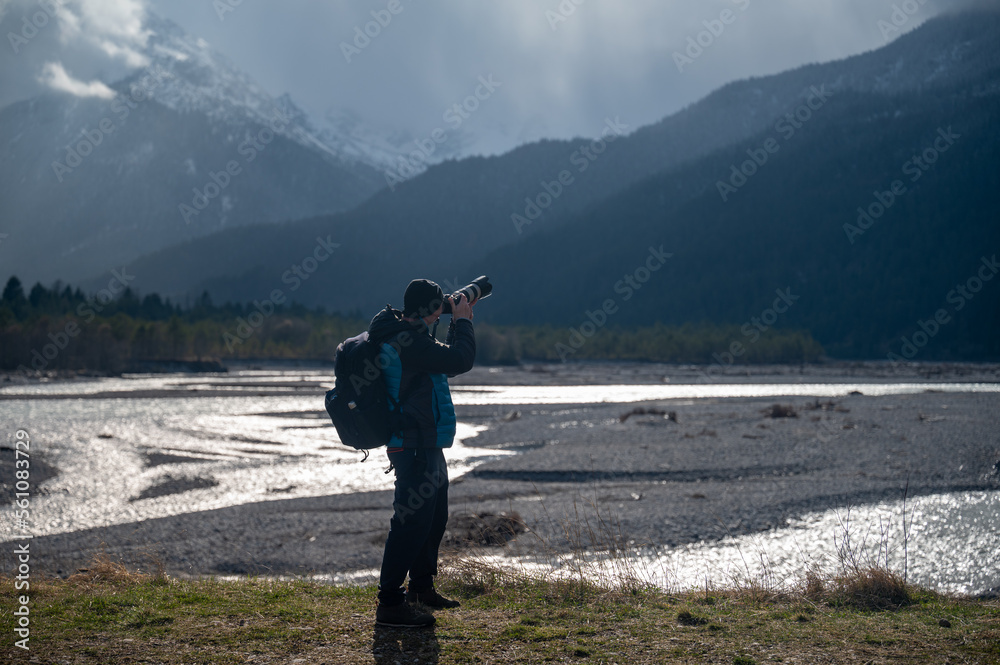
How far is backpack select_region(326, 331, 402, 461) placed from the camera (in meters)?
4.89

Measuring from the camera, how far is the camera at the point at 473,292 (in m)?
5.46

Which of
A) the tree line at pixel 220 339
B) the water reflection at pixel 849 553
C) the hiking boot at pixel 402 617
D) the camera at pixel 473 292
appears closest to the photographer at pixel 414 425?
the hiking boot at pixel 402 617

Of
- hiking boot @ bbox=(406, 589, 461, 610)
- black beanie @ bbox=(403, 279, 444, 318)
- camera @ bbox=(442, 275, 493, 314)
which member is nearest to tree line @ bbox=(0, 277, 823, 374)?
camera @ bbox=(442, 275, 493, 314)

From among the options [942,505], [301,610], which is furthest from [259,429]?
[301,610]

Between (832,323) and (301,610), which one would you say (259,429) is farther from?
(832,323)

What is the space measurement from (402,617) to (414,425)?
51.1 inches

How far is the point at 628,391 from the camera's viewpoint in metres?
63.5

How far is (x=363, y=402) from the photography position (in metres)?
4.92

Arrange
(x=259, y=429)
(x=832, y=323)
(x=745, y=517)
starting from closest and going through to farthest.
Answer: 1. (x=745, y=517)
2. (x=259, y=429)
3. (x=832, y=323)

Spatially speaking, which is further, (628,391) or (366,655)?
(628,391)

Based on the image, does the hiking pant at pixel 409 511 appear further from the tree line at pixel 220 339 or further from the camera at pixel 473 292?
the tree line at pixel 220 339

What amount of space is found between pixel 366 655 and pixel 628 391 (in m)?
60.5

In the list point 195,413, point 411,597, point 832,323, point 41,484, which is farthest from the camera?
point 832,323

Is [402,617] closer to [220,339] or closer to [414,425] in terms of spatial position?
[414,425]
